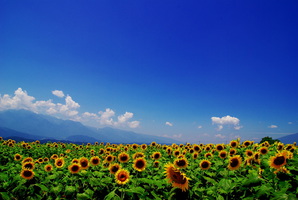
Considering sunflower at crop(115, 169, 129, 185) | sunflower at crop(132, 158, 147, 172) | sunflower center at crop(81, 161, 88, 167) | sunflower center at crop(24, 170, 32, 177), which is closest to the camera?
sunflower at crop(115, 169, 129, 185)

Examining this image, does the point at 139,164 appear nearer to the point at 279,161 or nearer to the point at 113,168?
the point at 113,168

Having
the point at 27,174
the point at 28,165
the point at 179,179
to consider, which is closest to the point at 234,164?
the point at 179,179

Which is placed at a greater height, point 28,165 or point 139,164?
point 139,164

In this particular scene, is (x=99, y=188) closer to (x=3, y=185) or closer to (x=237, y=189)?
(x=3, y=185)

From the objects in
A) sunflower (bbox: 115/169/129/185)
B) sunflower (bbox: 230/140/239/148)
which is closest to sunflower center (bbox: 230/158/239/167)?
sunflower (bbox: 115/169/129/185)

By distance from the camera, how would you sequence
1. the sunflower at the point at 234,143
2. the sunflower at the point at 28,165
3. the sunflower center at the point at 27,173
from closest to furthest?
the sunflower center at the point at 27,173 → the sunflower at the point at 28,165 → the sunflower at the point at 234,143

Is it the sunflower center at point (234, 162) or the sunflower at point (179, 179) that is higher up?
the sunflower center at point (234, 162)

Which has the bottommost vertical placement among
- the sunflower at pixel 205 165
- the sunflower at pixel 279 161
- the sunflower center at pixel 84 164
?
the sunflower center at pixel 84 164

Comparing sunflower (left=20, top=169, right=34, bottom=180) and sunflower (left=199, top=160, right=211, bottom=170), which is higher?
sunflower (left=199, top=160, right=211, bottom=170)

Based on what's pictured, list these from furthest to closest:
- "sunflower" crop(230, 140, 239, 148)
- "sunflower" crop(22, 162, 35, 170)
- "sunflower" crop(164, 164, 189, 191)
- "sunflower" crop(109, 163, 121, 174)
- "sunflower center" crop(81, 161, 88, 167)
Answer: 1. "sunflower" crop(230, 140, 239, 148)
2. "sunflower" crop(22, 162, 35, 170)
3. "sunflower center" crop(81, 161, 88, 167)
4. "sunflower" crop(109, 163, 121, 174)
5. "sunflower" crop(164, 164, 189, 191)

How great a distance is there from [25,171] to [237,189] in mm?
6041

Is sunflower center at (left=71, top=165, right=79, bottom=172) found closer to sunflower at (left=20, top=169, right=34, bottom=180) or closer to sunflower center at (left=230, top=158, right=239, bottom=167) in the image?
sunflower at (left=20, top=169, right=34, bottom=180)

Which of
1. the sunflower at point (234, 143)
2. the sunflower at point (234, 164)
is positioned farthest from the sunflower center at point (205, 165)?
the sunflower at point (234, 143)

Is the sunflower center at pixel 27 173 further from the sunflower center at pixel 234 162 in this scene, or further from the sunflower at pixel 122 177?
the sunflower center at pixel 234 162
